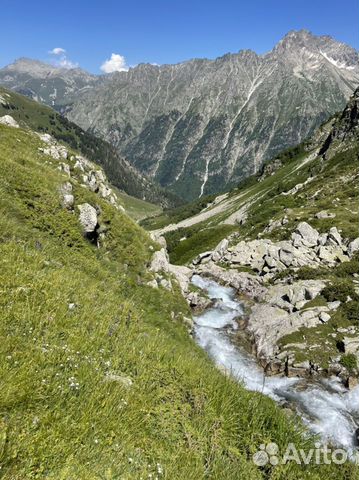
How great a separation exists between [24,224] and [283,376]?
899 inches

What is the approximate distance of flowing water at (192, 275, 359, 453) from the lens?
22828 millimetres

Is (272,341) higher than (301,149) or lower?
lower

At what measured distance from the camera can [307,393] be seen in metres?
25.9

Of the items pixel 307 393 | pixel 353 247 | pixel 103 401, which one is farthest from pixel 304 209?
pixel 103 401

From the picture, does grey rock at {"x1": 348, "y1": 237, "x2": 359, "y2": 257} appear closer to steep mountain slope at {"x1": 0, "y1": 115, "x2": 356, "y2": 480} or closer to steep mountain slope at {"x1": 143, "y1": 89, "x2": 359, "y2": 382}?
steep mountain slope at {"x1": 143, "y1": 89, "x2": 359, "y2": 382}

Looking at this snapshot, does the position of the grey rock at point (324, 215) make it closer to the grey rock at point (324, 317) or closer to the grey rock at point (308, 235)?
the grey rock at point (308, 235)

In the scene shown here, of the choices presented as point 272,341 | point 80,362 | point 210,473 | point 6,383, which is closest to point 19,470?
point 6,383

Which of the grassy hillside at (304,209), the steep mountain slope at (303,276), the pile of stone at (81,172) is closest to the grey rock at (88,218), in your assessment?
the pile of stone at (81,172)

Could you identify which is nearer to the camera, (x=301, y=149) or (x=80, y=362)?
(x=80, y=362)

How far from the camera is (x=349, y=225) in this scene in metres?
58.8

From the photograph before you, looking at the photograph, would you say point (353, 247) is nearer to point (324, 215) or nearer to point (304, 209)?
point (324, 215)

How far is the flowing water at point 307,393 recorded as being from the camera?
899 inches

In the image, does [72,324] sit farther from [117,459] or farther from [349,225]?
[349,225]

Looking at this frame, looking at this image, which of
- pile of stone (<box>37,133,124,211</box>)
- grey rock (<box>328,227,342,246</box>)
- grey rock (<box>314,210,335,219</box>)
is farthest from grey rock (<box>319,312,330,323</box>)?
grey rock (<box>314,210,335,219</box>)
